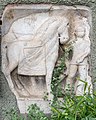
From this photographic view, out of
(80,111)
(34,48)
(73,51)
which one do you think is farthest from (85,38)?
(80,111)

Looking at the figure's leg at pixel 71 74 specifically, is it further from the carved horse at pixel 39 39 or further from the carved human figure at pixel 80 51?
the carved horse at pixel 39 39

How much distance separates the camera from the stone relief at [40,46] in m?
3.73

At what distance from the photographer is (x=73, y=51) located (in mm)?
3791

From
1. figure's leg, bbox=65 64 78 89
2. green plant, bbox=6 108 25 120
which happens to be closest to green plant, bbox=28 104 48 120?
green plant, bbox=6 108 25 120

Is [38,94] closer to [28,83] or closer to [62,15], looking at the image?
[28,83]

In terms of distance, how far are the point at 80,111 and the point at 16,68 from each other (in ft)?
2.19

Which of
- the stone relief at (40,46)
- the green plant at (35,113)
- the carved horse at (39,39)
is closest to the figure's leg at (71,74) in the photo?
the stone relief at (40,46)

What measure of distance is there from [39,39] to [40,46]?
0.06 metres

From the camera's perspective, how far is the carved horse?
373cm

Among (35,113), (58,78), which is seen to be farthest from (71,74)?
(35,113)

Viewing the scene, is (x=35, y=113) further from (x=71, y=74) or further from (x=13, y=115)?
(x=71, y=74)

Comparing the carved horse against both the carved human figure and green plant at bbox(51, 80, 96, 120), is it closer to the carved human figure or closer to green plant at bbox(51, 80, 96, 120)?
the carved human figure

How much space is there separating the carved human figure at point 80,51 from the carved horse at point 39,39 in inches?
3.3

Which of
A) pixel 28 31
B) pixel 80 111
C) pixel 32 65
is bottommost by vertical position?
→ pixel 80 111
